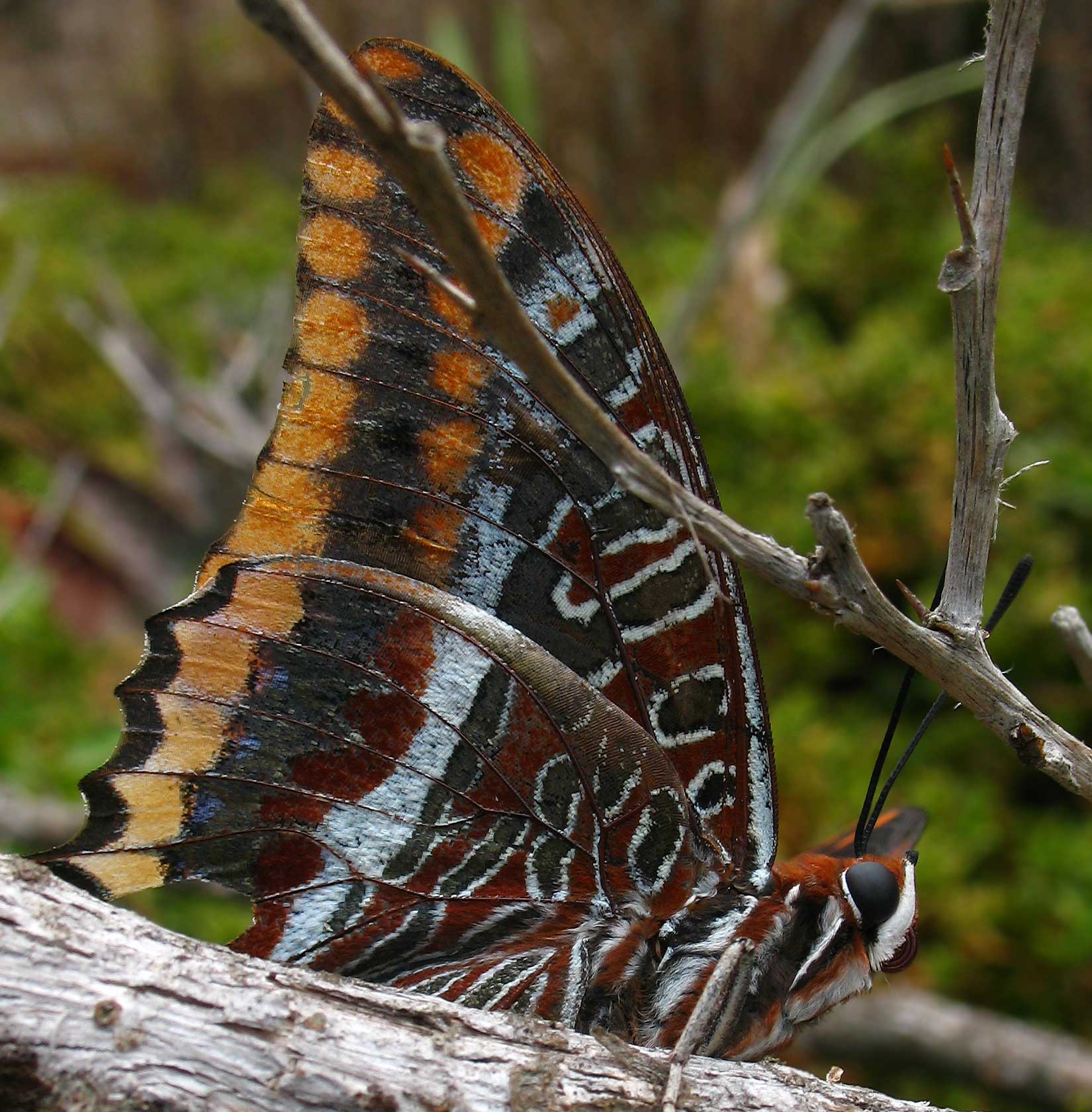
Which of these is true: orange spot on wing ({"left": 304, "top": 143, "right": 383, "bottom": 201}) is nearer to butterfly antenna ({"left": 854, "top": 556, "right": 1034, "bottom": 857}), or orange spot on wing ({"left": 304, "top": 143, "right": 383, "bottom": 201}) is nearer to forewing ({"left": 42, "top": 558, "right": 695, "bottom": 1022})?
forewing ({"left": 42, "top": 558, "right": 695, "bottom": 1022})

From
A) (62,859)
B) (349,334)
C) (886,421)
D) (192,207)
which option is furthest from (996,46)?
(192,207)

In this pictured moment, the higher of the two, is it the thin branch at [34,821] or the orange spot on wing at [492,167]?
the orange spot on wing at [492,167]

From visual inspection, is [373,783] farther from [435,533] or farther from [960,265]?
[960,265]

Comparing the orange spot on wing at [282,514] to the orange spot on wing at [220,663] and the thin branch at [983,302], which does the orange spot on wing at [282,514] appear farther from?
the thin branch at [983,302]

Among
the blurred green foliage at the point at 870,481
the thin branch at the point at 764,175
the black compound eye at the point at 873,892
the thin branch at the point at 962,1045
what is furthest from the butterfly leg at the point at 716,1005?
the thin branch at the point at 764,175

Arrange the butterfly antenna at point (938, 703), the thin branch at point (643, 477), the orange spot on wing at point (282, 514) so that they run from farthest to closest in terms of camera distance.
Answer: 1. the orange spot on wing at point (282, 514)
2. the butterfly antenna at point (938, 703)
3. the thin branch at point (643, 477)

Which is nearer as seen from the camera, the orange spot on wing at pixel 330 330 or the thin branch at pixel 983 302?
the thin branch at pixel 983 302

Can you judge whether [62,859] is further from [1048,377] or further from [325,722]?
[1048,377]

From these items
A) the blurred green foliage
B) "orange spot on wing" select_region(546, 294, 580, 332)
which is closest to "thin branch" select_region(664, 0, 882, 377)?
the blurred green foliage
